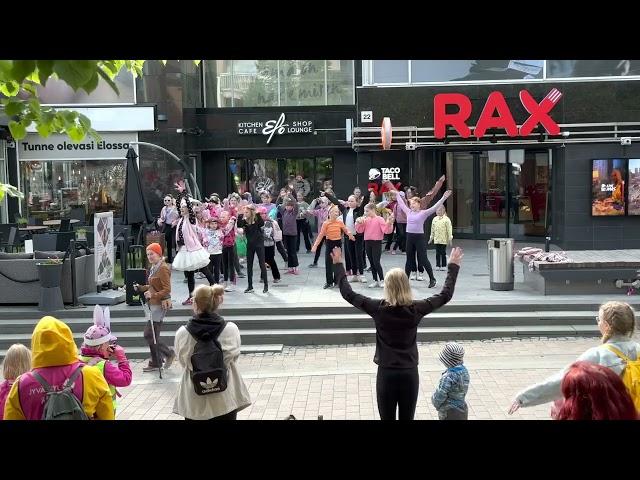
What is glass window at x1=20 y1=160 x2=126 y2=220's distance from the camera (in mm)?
25125

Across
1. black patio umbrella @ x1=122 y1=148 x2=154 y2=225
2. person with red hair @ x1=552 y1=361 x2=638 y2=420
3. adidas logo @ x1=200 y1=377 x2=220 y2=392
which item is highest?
black patio umbrella @ x1=122 y1=148 x2=154 y2=225

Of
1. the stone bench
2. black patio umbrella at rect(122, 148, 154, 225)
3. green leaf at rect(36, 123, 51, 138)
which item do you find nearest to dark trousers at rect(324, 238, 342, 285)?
the stone bench

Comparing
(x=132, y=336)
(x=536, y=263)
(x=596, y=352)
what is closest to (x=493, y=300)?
(x=536, y=263)

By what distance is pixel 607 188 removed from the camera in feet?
64.0

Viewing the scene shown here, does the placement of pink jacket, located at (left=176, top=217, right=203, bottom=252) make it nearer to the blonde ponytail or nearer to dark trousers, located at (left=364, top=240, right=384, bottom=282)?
dark trousers, located at (left=364, top=240, right=384, bottom=282)

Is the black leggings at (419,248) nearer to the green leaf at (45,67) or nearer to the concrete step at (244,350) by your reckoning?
the concrete step at (244,350)

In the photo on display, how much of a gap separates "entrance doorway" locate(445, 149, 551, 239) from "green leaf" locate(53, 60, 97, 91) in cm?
1939

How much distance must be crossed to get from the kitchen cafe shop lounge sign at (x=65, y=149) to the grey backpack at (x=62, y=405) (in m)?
20.5

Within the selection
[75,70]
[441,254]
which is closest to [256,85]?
[441,254]

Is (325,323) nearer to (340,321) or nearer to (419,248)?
(340,321)

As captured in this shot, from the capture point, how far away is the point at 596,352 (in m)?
4.95

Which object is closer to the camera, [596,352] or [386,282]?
[596,352]
